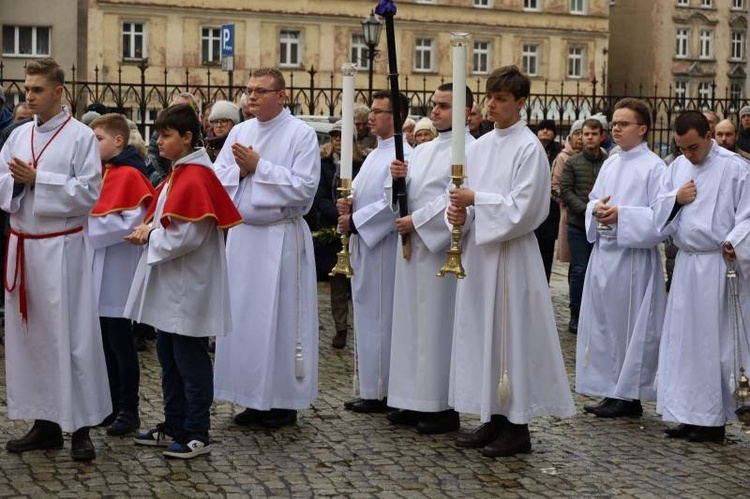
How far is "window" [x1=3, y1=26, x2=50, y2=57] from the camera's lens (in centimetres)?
4756

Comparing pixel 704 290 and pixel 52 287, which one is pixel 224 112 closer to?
pixel 52 287

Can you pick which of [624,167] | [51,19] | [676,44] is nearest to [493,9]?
[676,44]

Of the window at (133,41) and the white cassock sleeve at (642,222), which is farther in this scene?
the window at (133,41)

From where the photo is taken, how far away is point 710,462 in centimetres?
829

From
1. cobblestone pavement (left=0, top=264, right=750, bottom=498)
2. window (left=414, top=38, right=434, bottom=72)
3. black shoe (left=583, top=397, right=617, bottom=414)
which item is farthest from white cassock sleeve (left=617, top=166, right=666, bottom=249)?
window (left=414, top=38, right=434, bottom=72)

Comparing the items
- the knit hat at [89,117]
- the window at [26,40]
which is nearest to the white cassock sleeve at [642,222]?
the knit hat at [89,117]

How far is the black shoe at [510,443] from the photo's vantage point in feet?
27.0

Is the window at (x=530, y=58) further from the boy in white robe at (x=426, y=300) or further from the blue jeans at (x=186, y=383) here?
the blue jeans at (x=186, y=383)

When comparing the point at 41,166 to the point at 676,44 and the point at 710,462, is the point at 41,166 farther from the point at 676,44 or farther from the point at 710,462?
the point at 676,44

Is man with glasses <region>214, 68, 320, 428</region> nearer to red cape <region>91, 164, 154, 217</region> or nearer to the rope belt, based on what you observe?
red cape <region>91, 164, 154, 217</region>

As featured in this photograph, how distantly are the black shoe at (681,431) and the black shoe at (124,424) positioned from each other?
130 inches

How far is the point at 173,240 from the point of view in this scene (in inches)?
305

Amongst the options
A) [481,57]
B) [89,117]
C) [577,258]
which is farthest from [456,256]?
[481,57]

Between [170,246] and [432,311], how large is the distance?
6.54 feet
